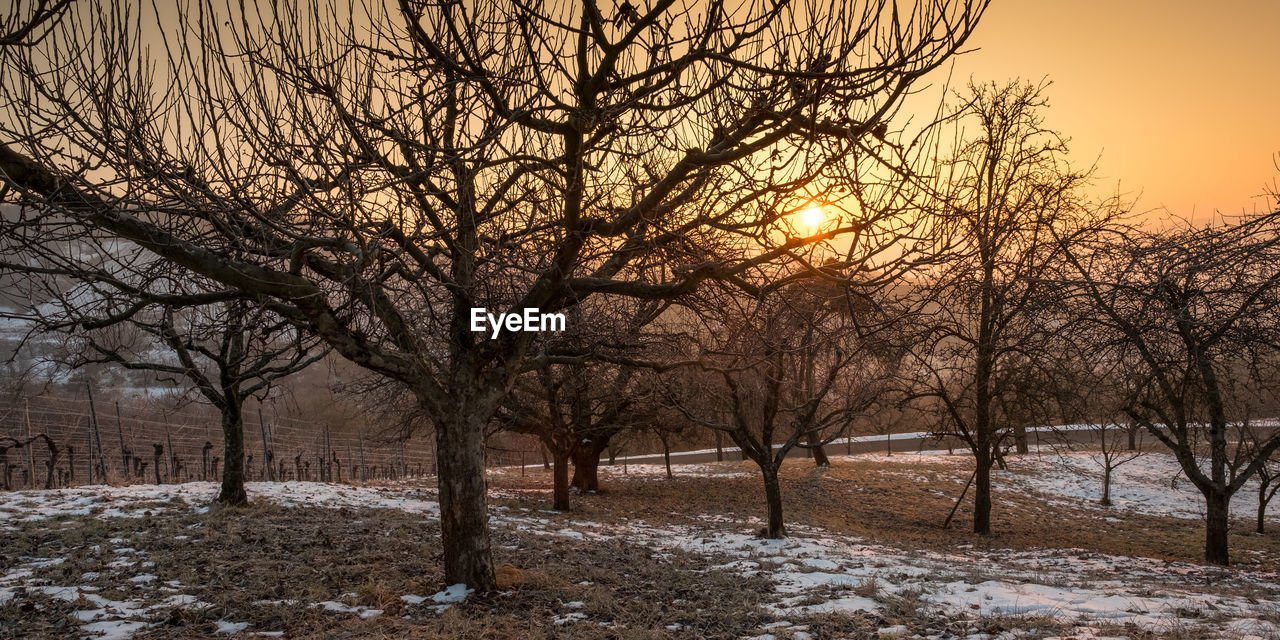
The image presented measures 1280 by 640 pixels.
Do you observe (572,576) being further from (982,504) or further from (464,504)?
(982,504)

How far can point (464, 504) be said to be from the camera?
6.24m

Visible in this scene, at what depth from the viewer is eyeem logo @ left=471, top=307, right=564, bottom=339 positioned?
6160mm

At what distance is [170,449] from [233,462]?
10272 millimetres

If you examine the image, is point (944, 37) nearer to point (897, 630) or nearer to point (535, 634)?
point (897, 630)

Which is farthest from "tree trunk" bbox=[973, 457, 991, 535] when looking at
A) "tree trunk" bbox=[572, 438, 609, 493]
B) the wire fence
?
the wire fence

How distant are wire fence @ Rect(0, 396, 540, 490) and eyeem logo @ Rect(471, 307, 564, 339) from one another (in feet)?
37.1

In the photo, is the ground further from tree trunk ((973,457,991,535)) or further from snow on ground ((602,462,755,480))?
snow on ground ((602,462,755,480))

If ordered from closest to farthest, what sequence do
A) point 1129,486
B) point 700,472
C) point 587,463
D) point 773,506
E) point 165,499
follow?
point 165,499 → point 773,506 → point 587,463 → point 1129,486 → point 700,472

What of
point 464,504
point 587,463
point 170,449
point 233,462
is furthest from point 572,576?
point 170,449

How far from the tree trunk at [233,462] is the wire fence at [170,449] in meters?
4.58

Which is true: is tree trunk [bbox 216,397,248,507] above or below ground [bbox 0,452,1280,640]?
above

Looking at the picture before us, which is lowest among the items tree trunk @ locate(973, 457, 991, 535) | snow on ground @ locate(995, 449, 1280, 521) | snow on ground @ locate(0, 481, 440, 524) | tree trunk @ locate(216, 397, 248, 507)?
snow on ground @ locate(995, 449, 1280, 521)

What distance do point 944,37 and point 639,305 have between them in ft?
20.7

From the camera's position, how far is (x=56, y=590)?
583 cm
